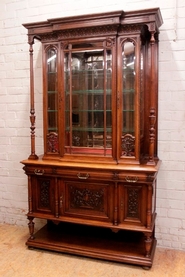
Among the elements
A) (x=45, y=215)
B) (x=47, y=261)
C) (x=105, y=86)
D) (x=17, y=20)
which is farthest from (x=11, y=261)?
(x=17, y=20)

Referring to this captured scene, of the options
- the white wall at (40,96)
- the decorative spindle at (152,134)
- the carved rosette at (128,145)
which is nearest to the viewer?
the decorative spindle at (152,134)

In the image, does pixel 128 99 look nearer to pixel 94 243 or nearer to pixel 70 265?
pixel 94 243

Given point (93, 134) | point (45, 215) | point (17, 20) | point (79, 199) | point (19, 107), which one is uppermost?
point (17, 20)

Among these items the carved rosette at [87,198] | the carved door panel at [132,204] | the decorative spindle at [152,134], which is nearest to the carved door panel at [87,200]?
the carved rosette at [87,198]

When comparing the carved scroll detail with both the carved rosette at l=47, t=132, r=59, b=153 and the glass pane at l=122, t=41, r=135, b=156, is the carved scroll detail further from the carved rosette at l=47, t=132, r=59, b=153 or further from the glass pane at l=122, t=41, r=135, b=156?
the glass pane at l=122, t=41, r=135, b=156

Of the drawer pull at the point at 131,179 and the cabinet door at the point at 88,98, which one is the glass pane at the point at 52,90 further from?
the drawer pull at the point at 131,179

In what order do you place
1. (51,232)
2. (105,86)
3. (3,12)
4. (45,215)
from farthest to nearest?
(3,12) < (51,232) < (45,215) < (105,86)

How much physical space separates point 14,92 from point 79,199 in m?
1.48

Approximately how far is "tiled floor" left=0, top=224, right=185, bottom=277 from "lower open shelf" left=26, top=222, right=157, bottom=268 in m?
0.06

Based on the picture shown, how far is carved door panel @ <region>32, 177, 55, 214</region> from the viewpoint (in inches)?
105

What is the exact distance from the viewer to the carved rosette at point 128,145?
245cm

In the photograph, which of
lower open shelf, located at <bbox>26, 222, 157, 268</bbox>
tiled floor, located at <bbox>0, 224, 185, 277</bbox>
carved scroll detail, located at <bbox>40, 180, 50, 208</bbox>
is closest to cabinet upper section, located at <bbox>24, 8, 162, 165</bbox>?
carved scroll detail, located at <bbox>40, 180, 50, 208</bbox>

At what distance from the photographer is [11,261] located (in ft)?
8.32

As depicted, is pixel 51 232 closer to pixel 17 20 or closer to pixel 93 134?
pixel 93 134
